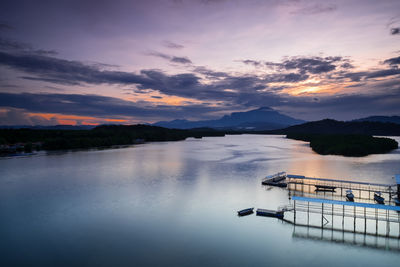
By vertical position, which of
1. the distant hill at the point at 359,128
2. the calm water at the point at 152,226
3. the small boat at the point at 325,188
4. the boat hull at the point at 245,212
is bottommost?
the calm water at the point at 152,226

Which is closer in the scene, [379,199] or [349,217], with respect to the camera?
[349,217]

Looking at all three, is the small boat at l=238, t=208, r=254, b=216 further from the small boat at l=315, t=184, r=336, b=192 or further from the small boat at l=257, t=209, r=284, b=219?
the small boat at l=315, t=184, r=336, b=192

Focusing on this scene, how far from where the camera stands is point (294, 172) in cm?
2652

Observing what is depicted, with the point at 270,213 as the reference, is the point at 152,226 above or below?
below

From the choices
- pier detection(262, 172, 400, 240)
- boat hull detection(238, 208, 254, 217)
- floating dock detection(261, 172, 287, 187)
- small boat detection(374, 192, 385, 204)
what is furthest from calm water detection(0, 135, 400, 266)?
small boat detection(374, 192, 385, 204)

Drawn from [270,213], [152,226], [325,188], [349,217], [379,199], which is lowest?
[152,226]

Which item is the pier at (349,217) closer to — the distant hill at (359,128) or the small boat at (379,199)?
the small boat at (379,199)

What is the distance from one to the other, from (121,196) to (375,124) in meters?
Result: 139

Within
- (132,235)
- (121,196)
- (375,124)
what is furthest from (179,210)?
(375,124)

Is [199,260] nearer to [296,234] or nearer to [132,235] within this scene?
[132,235]

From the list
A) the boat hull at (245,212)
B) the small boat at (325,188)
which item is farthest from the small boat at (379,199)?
the boat hull at (245,212)

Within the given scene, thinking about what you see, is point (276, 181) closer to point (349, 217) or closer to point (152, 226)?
point (349, 217)

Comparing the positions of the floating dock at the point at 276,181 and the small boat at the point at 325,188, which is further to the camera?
the floating dock at the point at 276,181

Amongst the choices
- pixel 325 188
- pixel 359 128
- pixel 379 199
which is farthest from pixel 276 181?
pixel 359 128
